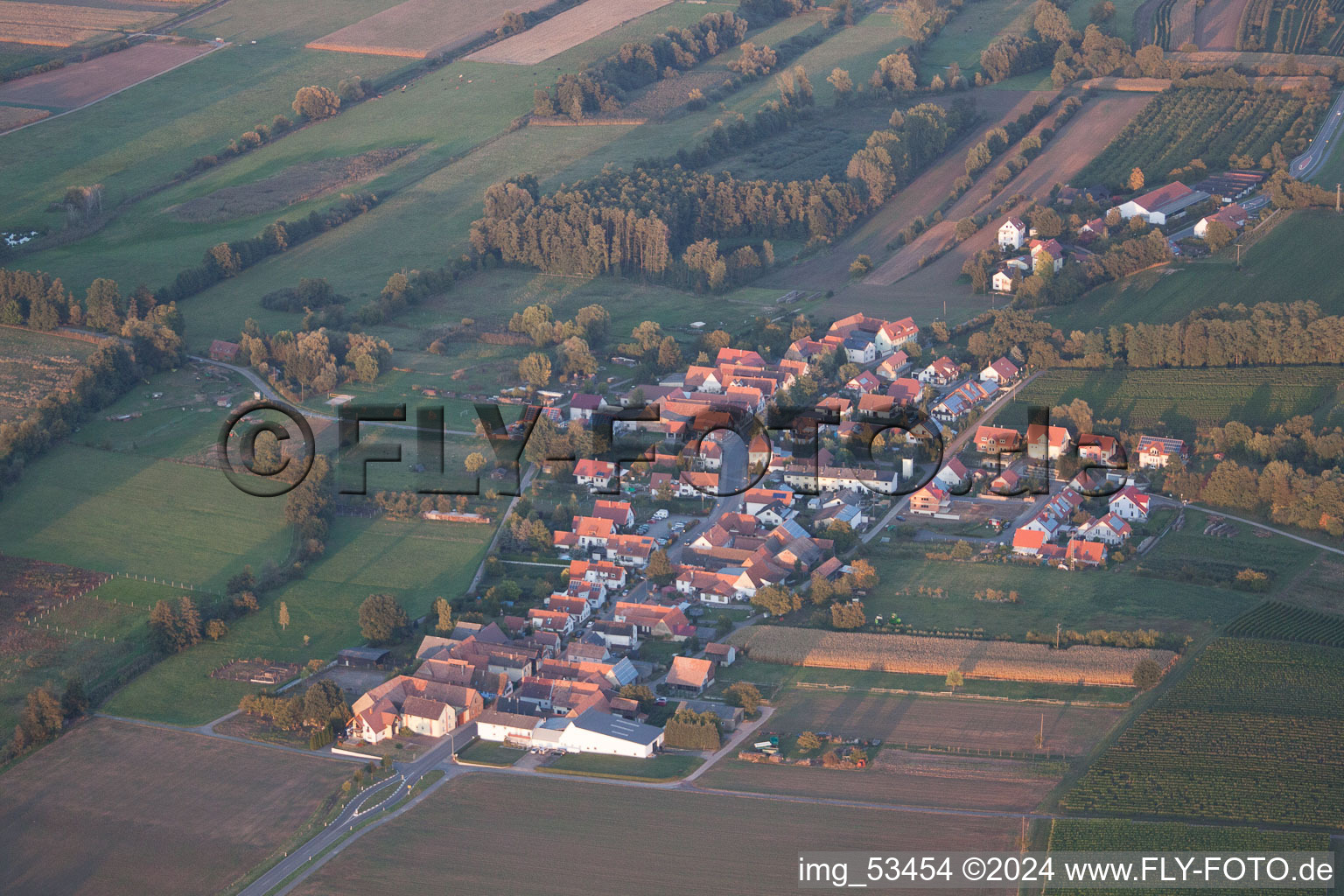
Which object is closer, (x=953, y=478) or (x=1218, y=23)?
(x=953, y=478)

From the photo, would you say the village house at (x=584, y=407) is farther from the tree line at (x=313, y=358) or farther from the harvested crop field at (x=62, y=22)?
the harvested crop field at (x=62, y=22)

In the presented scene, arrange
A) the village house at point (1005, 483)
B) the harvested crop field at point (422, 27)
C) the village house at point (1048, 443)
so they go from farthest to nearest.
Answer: the harvested crop field at point (422, 27), the village house at point (1048, 443), the village house at point (1005, 483)

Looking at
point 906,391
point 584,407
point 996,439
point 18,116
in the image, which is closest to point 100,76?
point 18,116

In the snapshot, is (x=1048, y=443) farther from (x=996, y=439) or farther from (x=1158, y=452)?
(x=1158, y=452)

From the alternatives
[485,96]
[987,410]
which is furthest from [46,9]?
[987,410]

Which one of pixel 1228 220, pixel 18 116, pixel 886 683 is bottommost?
pixel 886 683

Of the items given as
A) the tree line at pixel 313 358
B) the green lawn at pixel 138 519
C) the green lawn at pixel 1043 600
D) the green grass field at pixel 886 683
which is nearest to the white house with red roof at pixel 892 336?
the green lawn at pixel 1043 600
